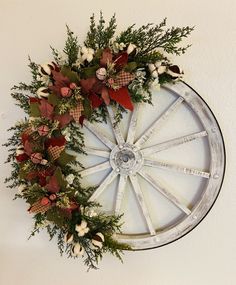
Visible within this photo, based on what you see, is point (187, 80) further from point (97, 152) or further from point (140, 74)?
point (97, 152)

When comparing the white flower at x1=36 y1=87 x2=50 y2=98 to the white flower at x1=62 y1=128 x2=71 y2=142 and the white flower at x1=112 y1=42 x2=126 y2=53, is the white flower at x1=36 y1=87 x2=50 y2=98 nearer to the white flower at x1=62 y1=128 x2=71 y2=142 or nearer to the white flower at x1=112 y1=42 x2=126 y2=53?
the white flower at x1=62 y1=128 x2=71 y2=142

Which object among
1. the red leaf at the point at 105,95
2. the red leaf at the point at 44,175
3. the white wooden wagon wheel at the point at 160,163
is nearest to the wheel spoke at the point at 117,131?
the white wooden wagon wheel at the point at 160,163

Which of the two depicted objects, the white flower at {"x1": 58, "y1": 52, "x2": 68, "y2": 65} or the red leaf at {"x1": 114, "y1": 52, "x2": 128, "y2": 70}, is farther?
the white flower at {"x1": 58, "y1": 52, "x2": 68, "y2": 65}

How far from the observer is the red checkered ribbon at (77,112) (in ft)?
3.12

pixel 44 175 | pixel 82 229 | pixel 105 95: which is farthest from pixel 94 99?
pixel 82 229

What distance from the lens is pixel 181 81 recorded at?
3.30ft

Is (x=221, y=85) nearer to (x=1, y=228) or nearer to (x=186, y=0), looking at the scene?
(x=186, y=0)

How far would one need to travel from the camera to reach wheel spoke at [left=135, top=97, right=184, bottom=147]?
1033 millimetres

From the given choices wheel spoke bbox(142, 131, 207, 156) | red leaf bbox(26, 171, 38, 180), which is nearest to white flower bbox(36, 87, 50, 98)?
red leaf bbox(26, 171, 38, 180)

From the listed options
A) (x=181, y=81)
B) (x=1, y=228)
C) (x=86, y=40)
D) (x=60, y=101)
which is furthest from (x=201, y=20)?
(x=1, y=228)

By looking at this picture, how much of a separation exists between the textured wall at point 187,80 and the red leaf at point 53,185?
254 mm

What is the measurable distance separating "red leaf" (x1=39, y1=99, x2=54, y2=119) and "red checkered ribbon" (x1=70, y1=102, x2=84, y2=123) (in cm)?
6

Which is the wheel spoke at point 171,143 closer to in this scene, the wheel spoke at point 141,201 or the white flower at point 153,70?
the wheel spoke at point 141,201

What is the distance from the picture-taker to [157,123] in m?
1.04
